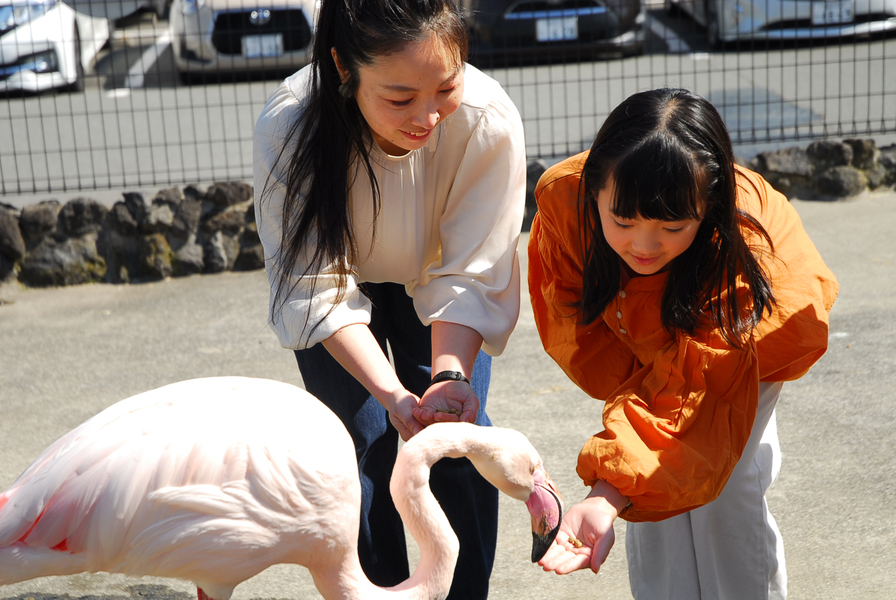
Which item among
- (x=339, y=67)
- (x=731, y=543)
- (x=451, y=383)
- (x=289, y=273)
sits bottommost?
(x=731, y=543)

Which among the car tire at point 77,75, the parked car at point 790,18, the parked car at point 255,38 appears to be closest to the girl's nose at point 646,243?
the parked car at point 255,38

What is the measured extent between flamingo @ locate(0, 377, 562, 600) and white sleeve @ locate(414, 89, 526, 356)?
1.07ft

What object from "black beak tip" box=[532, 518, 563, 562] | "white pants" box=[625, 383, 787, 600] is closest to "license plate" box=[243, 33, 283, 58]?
"white pants" box=[625, 383, 787, 600]

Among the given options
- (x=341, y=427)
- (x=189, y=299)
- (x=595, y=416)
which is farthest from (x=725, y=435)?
(x=189, y=299)

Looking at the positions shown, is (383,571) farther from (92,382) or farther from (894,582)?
(92,382)

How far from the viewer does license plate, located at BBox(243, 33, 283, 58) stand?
572cm

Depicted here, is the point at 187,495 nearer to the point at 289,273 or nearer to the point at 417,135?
the point at 289,273

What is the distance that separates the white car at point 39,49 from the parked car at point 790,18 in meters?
4.61

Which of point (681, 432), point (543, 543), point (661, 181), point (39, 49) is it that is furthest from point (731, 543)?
point (39, 49)

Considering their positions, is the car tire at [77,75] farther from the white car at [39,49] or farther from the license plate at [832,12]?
the license plate at [832,12]

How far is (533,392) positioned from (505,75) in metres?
3.32

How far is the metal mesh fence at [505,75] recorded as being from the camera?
5.82 metres

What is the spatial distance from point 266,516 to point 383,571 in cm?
68

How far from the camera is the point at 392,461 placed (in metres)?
2.35
